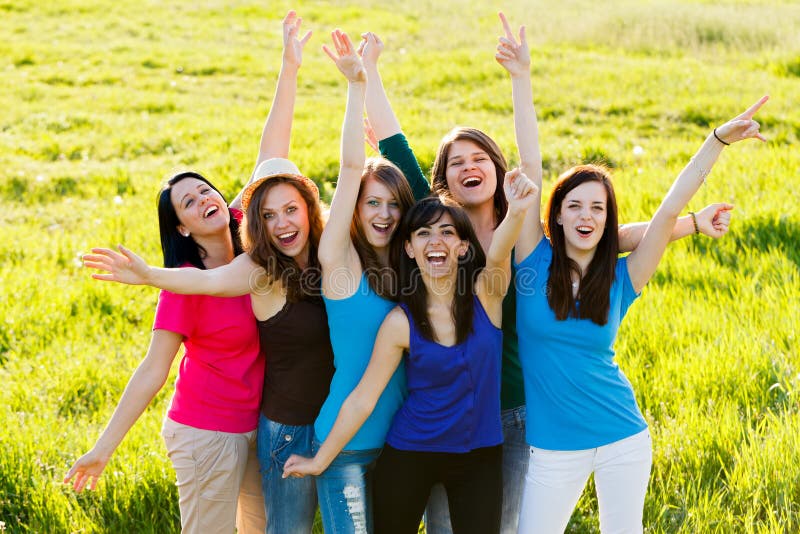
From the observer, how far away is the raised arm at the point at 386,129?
13.2ft

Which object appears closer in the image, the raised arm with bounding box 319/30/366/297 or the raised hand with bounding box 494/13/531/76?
the raised arm with bounding box 319/30/366/297

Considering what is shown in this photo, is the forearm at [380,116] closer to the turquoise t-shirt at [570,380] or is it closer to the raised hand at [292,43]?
the raised hand at [292,43]

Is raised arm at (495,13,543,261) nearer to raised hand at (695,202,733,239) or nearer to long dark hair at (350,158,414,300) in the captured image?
long dark hair at (350,158,414,300)

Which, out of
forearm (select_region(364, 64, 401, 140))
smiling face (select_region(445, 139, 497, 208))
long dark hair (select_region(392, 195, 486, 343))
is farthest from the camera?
forearm (select_region(364, 64, 401, 140))

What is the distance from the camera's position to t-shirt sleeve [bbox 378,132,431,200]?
402 cm

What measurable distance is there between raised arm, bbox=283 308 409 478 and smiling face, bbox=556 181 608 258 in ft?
2.63

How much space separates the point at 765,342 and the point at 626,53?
12.5 meters

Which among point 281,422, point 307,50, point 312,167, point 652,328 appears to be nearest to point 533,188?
point 281,422

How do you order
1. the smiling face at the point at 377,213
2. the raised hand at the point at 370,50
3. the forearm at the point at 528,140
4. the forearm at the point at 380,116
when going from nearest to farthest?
1. the smiling face at the point at 377,213
2. the forearm at the point at 528,140
3. the forearm at the point at 380,116
4. the raised hand at the point at 370,50

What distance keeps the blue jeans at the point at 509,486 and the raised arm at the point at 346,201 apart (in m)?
0.95

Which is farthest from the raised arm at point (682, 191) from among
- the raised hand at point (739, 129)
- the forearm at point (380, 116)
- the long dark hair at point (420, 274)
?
the forearm at point (380, 116)

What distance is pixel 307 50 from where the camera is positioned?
18.6m

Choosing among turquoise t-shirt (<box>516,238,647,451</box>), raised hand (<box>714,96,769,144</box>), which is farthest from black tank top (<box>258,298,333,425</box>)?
raised hand (<box>714,96,769,144</box>)

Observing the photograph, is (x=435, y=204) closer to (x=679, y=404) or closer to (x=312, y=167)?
(x=679, y=404)
